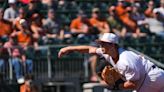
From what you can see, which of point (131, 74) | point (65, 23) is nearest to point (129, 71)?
point (131, 74)

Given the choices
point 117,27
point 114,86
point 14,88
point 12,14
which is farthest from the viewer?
point 117,27

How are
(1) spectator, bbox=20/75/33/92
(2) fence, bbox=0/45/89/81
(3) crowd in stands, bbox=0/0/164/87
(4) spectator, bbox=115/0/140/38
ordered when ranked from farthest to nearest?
1. (4) spectator, bbox=115/0/140/38
2. (3) crowd in stands, bbox=0/0/164/87
3. (2) fence, bbox=0/45/89/81
4. (1) spectator, bbox=20/75/33/92

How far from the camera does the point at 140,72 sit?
23.2 ft

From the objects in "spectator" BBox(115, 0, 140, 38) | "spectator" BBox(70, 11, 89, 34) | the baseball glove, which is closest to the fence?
"spectator" BBox(70, 11, 89, 34)

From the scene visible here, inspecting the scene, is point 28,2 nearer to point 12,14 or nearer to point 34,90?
point 12,14

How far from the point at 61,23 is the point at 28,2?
1.23m

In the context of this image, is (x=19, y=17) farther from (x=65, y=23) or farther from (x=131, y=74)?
(x=131, y=74)

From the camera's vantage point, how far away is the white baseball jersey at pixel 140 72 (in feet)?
22.7

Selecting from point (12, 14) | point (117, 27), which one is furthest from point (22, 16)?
point (117, 27)

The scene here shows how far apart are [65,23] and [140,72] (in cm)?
866

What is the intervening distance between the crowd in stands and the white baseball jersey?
5.93 m

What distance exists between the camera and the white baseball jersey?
693cm

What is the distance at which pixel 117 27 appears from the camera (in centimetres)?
1545

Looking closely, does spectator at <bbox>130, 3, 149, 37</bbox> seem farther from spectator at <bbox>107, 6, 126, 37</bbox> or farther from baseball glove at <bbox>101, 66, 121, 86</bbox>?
baseball glove at <bbox>101, 66, 121, 86</bbox>
